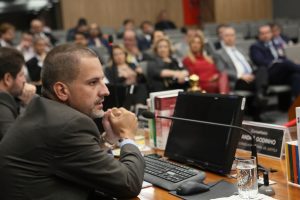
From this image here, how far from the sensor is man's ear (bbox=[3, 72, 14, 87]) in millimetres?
2568

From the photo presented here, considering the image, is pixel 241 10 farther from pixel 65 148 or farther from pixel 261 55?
pixel 65 148

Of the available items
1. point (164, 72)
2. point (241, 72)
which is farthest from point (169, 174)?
point (241, 72)

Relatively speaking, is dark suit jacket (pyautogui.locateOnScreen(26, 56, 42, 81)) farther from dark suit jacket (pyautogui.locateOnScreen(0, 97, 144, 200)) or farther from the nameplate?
dark suit jacket (pyautogui.locateOnScreen(0, 97, 144, 200))

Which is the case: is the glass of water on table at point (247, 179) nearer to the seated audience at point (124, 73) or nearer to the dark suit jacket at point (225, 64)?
the seated audience at point (124, 73)

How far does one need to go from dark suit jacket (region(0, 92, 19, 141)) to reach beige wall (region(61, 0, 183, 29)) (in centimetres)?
810

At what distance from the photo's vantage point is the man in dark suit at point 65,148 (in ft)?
4.69

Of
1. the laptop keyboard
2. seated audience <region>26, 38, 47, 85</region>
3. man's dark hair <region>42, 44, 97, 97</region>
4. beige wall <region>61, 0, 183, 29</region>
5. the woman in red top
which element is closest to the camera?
man's dark hair <region>42, 44, 97, 97</region>

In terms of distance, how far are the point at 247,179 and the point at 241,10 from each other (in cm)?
1081

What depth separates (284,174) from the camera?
172 cm

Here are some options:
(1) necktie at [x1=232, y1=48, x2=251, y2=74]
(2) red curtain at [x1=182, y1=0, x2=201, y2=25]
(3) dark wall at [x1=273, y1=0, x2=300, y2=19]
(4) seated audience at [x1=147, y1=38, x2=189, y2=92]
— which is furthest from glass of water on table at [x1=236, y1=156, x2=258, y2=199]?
(3) dark wall at [x1=273, y1=0, x2=300, y2=19]

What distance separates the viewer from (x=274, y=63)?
5.53m

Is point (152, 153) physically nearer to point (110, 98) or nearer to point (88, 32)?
point (110, 98)

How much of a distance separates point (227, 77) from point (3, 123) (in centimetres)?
347

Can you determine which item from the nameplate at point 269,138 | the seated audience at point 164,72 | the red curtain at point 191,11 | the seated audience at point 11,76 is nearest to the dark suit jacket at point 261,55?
the seated audience at point 164,72
